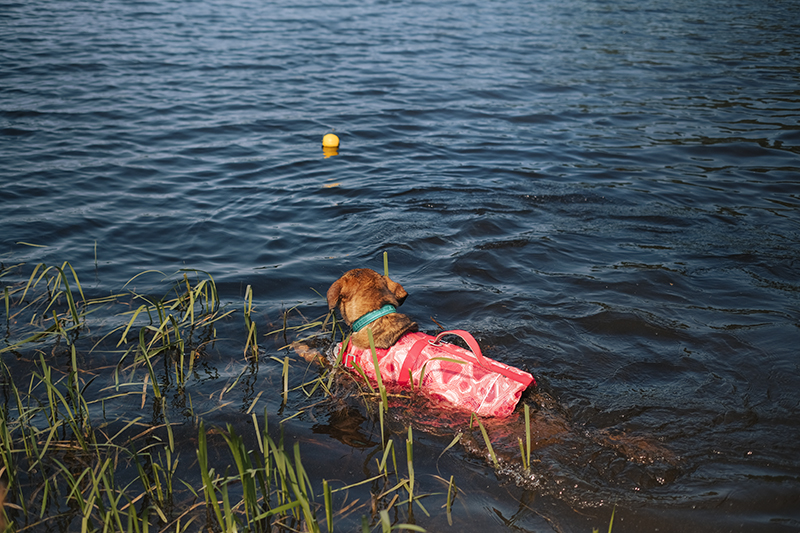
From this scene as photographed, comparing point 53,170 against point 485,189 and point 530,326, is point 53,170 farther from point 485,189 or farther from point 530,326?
point 530,326

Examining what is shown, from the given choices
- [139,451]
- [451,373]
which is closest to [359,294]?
[451,373]

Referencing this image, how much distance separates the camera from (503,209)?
27.7 feet

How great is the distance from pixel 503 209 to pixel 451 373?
446 centimetres

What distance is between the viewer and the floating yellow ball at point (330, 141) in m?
10.8

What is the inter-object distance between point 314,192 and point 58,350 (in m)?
4.70

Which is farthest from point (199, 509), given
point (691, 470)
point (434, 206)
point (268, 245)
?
point (434, 206)

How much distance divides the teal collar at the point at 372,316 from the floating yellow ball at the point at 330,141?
676 centimetres

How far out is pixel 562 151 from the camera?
1081cm

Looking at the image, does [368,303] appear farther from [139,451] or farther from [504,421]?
[139,451]

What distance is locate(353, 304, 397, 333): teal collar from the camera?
181 inches

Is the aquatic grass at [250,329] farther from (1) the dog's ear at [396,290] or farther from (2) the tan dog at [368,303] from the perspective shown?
(1) the dog's ear at [396,290]

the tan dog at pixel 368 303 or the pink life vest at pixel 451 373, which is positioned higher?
the tan dog at pixel 368 303

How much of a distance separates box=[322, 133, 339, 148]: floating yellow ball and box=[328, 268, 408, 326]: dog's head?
6.48 m

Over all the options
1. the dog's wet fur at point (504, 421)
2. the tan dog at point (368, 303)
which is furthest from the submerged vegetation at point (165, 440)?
the tan dog at point (368, 303)
